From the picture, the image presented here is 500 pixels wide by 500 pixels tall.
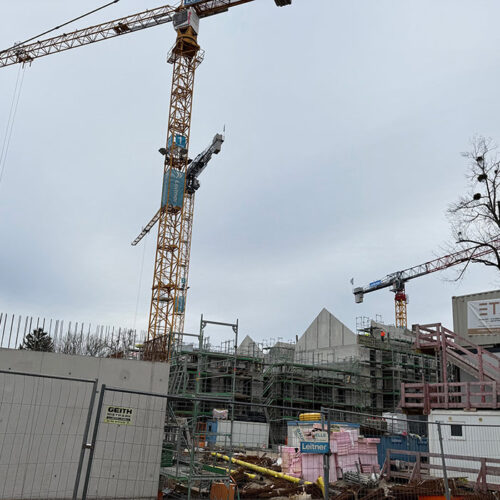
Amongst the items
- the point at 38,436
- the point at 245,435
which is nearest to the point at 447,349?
the point at 245,435

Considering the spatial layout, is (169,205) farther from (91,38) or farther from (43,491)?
(43,491)

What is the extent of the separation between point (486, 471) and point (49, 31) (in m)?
54.9

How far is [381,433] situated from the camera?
75.4 feet

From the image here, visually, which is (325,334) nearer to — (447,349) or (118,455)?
(447,349)

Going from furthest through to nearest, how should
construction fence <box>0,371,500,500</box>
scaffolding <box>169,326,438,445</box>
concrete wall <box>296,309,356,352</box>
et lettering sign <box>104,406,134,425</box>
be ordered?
concrete wall <box>296,309,356,352</box>
scaffolding <box>169,326,438,445</box>
et lettering sign <box>104,406,134,425</box>
construction fence <box>0,371,500,500</box>

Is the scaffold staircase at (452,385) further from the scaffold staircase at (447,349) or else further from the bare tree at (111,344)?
the bare tree at (111,344)

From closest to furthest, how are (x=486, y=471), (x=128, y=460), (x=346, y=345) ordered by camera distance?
(x=128, y=460) → (x=486, y=471) → (x=346, y=345)

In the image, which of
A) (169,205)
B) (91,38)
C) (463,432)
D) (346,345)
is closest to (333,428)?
(463,432)

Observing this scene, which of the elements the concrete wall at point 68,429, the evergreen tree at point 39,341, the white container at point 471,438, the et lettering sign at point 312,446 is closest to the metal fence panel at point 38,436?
the concrete wall at point 68,429

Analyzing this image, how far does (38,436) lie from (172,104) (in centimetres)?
4738

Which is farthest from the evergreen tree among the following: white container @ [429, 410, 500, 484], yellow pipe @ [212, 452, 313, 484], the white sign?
the white sign

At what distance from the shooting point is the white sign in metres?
24.0

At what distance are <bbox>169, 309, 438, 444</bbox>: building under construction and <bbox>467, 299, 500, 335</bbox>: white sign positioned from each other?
13446 millimetres

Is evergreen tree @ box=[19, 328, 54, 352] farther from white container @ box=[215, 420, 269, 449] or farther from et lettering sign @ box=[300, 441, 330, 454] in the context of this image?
white container @ box=[215, 420, 269, 449]
